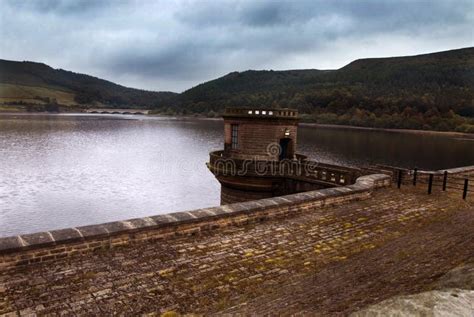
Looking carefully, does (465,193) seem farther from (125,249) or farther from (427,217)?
(125,249)

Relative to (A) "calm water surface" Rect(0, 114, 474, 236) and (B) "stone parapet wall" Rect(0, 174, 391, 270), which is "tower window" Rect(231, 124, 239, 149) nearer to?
(A) "calm water surface" Rect(0, 114, 474, 236)

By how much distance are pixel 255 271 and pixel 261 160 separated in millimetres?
13636

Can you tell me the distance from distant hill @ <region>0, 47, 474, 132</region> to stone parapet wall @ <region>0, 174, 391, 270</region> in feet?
288

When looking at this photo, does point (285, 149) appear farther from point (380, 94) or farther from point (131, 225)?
point (380, 94)

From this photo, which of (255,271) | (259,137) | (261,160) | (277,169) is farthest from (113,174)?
(255,271)

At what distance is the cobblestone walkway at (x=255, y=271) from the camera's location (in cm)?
478

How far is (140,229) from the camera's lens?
675cm

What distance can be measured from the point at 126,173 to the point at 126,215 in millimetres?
13690

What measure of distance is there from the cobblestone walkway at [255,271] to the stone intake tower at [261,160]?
10124 millimetres

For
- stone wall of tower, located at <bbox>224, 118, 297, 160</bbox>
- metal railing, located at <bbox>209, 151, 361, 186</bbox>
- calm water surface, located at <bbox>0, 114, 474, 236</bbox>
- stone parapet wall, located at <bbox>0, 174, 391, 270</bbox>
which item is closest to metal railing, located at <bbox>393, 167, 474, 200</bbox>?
metal railing, located at <bbox>209, 151, 361, 186</bbox>

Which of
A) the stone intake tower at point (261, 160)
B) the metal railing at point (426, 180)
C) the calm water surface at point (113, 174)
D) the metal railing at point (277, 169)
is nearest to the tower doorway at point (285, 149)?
the stone intake tower at point (261, 160)

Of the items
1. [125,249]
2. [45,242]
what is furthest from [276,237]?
[45,242]

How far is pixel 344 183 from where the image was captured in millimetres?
16609

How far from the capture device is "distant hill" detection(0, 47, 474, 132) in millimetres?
94375
